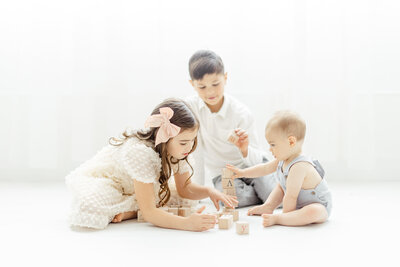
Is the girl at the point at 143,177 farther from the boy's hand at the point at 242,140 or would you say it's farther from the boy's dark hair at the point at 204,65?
the boy's dark hair at the point at 204,65

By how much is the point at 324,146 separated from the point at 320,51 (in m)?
0.63

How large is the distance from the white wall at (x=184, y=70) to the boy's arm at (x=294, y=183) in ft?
4.59

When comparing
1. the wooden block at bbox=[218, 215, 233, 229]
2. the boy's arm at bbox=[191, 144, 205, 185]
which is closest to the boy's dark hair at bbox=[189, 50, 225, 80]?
the boy's arm at bbox=[191, 144, 205, 185]

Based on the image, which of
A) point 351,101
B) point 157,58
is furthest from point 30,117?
point 351,101

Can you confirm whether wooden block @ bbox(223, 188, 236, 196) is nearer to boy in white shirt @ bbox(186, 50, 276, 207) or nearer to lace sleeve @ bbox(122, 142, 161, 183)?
boy in white shirt @ bbox(186, 50, 276, 207)

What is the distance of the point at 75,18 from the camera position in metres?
3.13

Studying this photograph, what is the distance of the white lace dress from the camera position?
1.74m

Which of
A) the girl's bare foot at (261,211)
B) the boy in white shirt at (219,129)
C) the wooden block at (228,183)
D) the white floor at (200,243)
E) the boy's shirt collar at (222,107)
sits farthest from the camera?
the boy's shirt collar at (222,107)

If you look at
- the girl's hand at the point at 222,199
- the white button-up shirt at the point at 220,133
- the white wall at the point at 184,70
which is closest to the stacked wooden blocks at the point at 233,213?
the girl's hand at the point at 222,199

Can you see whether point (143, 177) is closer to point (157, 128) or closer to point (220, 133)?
point (157, 128)

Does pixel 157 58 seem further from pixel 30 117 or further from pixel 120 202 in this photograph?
pixel 120 202

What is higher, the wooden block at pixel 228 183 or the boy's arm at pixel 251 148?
the boy's arm at pixel 251 148

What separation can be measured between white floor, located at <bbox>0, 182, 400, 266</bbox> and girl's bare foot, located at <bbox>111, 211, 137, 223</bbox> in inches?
1.3

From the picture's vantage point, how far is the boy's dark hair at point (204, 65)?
220 cm
